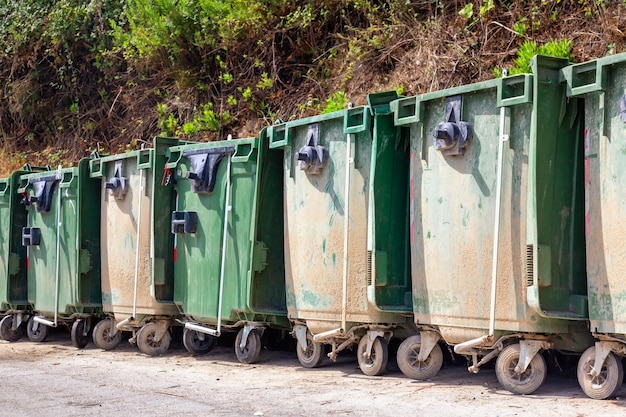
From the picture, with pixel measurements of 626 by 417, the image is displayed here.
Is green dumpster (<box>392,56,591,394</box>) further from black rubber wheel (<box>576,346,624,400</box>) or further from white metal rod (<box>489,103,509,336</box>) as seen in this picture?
black rubber wheel (<box>576,346,624,400</box>)

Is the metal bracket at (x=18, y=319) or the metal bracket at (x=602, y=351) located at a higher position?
the metal bracket at (x=602, y=351)

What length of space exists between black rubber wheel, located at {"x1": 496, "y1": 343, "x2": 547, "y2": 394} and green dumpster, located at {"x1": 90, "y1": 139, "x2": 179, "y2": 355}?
450 centimetres

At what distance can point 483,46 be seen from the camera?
1130 cm

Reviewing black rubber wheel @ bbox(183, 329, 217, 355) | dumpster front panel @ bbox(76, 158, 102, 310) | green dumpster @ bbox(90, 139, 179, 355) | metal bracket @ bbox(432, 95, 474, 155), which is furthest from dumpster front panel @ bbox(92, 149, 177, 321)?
metal bracket @ bbox(432, 95, 474, 155)

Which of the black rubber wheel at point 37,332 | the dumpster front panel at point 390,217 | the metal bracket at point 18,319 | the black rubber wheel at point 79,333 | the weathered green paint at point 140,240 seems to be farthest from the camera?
the metal bracket at point 18,319

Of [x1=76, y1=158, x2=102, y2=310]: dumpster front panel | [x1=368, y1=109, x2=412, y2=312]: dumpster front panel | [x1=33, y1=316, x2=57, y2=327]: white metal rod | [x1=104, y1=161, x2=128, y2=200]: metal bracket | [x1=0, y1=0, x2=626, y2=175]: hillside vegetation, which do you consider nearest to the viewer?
[x1=368, y1=109, x2=412, y2=312]: dumpster front panel

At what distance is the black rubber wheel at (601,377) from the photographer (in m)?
6.32

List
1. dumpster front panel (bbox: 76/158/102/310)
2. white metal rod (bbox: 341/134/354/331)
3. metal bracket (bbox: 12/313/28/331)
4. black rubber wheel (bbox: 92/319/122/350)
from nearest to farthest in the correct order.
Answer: white metal rod (bbox: 341/134/354/331) < black rubber wheel (bbox: 92/319/122/350) < dumpster front panel (bbox: 76/158/102/310) < metal bracket (bbox: 12/313/28/331)

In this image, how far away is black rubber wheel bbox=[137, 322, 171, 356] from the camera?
34.6 feet

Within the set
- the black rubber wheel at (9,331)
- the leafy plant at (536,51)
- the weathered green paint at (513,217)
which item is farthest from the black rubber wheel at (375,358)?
the black rubber wheel at (9,331)

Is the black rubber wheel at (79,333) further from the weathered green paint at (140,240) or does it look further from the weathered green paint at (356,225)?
the weathered green paint at (356,225)

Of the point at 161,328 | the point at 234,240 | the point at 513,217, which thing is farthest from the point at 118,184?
the point at 513,217

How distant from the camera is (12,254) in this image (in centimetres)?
1313

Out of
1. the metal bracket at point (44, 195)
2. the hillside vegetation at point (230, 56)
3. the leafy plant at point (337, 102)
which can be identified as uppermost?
the hillside vegetation at point (230, 56)
